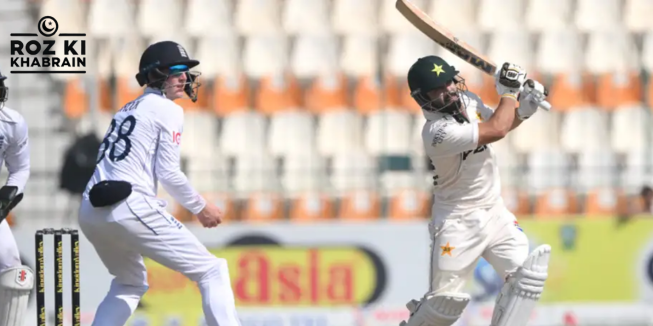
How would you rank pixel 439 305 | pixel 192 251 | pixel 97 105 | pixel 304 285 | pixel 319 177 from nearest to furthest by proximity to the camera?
pixel 192 251 → pixel 439 305 → pixel 304 285 → pixel 319 177 → pixel 97 105

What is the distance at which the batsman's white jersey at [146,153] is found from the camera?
495 cm

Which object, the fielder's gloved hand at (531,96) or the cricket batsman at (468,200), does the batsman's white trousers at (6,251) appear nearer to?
the cricket batsman at (468,200)

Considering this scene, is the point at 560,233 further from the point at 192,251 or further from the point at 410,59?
the point at 192,251

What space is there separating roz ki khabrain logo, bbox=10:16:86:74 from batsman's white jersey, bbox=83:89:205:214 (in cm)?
547

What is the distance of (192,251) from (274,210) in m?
4.18

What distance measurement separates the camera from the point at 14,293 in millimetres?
5664

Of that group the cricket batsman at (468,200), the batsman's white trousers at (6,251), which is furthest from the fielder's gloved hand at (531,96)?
the batsman's white trousers at (6,251)

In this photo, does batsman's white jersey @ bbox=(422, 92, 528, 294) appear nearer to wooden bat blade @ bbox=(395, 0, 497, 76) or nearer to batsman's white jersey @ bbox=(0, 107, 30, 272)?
wooden bat blade @ bbox=(395, 0, 497, 76)

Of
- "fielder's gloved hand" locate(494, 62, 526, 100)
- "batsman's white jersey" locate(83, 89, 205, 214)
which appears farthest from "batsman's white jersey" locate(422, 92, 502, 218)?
"batsman's white jersey" locate(83, 89, 205, 214)

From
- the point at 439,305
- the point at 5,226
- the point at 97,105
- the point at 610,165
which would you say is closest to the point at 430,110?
the point at 439,305

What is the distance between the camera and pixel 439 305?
5.32 m

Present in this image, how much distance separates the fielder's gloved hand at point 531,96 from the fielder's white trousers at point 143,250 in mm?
1729

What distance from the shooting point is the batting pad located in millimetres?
5617

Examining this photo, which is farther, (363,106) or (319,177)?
(363,106)
